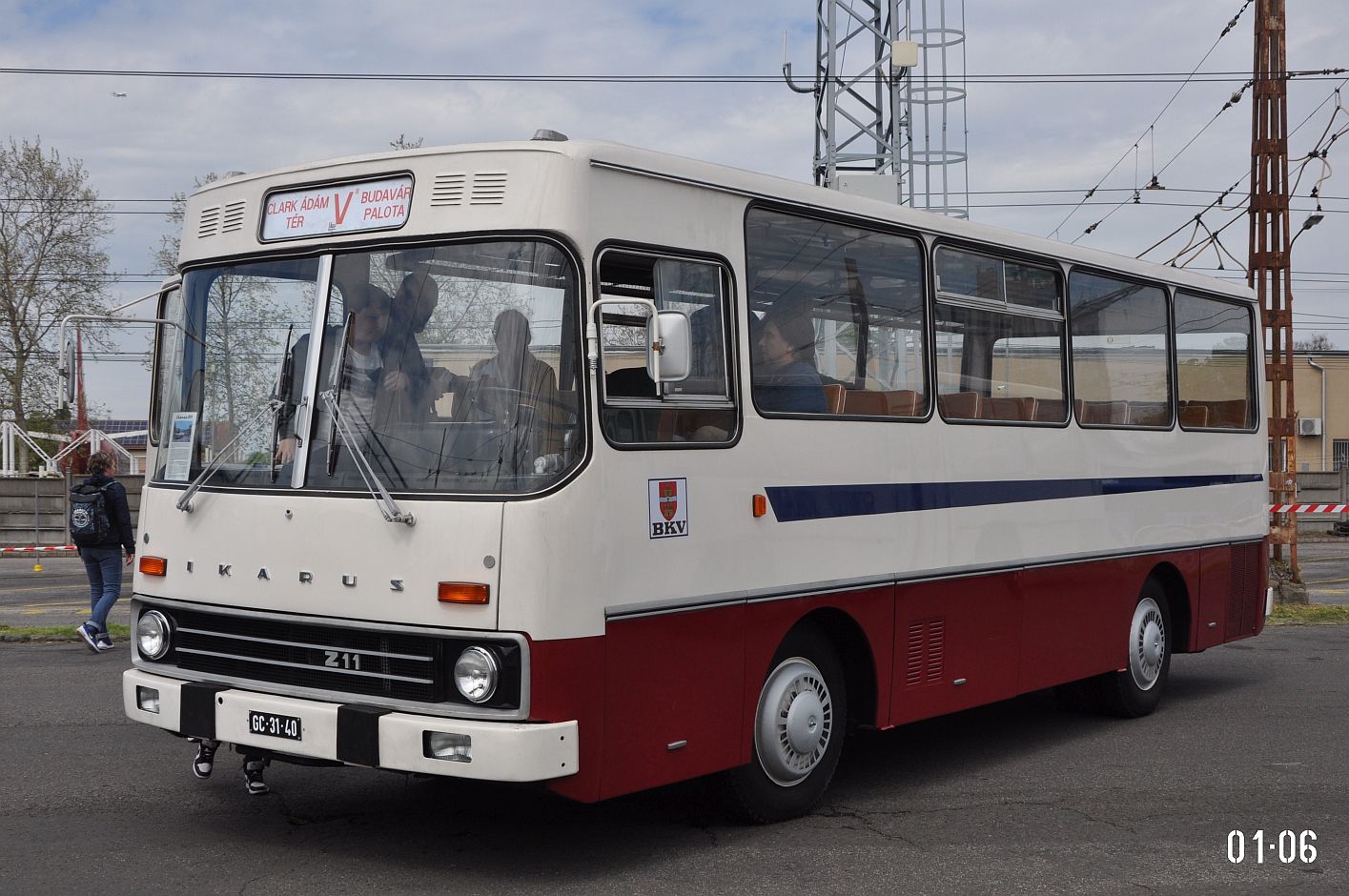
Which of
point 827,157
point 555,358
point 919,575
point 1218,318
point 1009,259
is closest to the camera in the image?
point 555,358

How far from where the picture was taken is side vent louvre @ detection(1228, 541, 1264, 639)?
1180 cm

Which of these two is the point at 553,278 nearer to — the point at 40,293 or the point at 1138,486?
the point at 1138,486

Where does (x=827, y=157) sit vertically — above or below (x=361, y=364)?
above

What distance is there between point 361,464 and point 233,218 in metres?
1.57

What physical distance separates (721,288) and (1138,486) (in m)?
4.70

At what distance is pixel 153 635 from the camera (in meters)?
6.90

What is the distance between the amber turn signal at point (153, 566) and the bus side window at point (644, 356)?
228cm

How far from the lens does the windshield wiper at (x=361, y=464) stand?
6059mm

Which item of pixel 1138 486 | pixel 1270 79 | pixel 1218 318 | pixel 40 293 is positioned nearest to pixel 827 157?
pixel 1270 79

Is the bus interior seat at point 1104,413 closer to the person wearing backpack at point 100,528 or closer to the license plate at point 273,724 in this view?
the license plate at point 273,724

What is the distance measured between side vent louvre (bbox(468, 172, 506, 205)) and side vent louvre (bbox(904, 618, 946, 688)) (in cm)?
336

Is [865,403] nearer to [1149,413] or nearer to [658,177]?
[658,177]

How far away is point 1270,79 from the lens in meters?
17.8

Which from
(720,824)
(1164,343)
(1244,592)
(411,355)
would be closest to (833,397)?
(720,824)
